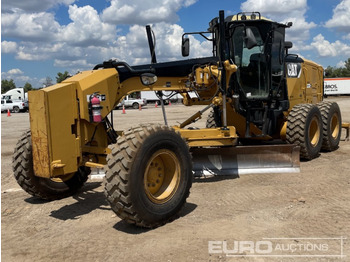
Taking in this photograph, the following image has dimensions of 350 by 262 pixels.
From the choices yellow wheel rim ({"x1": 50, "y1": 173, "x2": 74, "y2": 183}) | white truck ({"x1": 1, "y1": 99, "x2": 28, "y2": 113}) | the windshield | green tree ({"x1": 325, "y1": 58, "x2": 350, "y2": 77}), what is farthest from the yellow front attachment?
green tree ({"x1": 325, "y1": 58, "x2": 350, "y2": 77})

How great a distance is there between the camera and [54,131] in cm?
444

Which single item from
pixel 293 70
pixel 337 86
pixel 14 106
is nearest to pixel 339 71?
pixel 337 86

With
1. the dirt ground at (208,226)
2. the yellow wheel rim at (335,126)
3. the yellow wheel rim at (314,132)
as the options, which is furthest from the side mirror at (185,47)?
the yellow wheel rim at (335,126)

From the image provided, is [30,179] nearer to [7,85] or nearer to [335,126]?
[335,126]

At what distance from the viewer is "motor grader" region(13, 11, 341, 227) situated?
4.31 m

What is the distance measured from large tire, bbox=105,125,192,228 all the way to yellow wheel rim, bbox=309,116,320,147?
4323 mm

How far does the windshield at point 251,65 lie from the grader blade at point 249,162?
4.25ft

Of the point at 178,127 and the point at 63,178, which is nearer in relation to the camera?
the point at 63,178

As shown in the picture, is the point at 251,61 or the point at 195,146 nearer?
the point at 195,146

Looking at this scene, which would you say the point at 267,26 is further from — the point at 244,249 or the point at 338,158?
the point at 244,249

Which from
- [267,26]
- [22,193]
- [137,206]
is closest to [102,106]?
[137,206]

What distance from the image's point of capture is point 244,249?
373 cm

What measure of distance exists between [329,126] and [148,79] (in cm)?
497

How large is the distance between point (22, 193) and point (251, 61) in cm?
474
